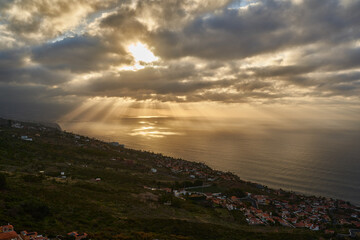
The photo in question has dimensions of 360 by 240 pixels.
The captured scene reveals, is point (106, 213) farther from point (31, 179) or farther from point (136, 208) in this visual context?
point (31, 179)

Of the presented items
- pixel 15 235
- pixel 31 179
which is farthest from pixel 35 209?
pixel 31 179

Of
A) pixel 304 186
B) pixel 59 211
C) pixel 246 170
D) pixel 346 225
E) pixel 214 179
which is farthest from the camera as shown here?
pixel 246 170

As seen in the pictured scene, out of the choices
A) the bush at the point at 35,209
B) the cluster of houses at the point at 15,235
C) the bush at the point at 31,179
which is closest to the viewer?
the cluster of houses at the point at 15,235

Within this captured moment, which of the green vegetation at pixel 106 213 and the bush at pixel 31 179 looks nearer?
the green vegetation at pixel 106 213

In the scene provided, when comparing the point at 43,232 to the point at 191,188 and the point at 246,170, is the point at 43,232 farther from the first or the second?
the point at 246,170

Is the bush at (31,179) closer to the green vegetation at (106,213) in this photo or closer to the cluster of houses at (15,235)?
the green vegetation at (106,213)

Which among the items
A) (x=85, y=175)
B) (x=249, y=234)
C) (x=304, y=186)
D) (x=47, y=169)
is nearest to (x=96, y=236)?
(x=249, y=234)

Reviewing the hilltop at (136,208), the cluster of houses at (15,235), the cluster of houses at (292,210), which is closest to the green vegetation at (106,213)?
the hilltop at (136,208)

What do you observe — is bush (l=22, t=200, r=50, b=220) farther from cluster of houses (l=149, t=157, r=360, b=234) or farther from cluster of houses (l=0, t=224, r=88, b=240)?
cluster of houses (l=149, t=157, r=360, b=234)

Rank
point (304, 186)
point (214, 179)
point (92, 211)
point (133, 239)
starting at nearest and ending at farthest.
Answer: point (133, 239), point (92, 211), point (214, 179), point (304, 186)
